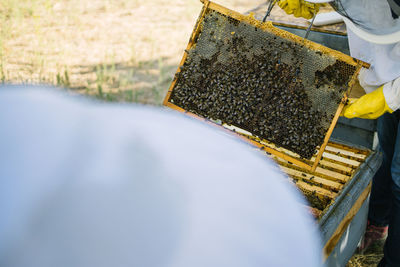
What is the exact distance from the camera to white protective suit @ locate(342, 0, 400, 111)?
1900 millimetres

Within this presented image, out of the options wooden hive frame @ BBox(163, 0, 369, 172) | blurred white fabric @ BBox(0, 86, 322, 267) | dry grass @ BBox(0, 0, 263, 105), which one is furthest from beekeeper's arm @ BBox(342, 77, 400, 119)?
dry grass @ BBox(0, 0, 263, 105)

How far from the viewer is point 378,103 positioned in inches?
86.8

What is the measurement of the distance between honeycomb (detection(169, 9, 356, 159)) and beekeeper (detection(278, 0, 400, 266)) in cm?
20

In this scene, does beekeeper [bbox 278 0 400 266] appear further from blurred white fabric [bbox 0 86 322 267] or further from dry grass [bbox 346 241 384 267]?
blurred white fabric [bbox 0 86 322 267]

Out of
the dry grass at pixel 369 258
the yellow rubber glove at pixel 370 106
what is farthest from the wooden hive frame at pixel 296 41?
the dry grass at pixel 369 258

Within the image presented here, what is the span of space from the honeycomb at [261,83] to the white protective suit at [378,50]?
20cm

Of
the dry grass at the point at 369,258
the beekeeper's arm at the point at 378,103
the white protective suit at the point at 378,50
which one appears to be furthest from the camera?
the dry grass at the point at 369,258

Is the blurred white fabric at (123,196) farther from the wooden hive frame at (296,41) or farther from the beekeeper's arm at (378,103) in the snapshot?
the beekeeper's arm at (378,103)

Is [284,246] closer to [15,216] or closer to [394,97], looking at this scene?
[15,216]

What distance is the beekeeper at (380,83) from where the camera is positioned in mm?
1903

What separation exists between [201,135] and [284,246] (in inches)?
9.1

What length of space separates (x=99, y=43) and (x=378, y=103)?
4965 mm

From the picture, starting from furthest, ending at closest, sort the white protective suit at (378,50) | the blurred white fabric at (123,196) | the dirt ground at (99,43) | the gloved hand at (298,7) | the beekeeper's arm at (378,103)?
the dirt ground at (99,43), the gloved hand at (298,7), the beekeeper's arm at (378,103), the white protective suit at (378,50), the blurred white fabric at (123,196)

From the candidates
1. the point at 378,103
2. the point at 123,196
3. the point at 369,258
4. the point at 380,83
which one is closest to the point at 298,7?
the point at 380,83
